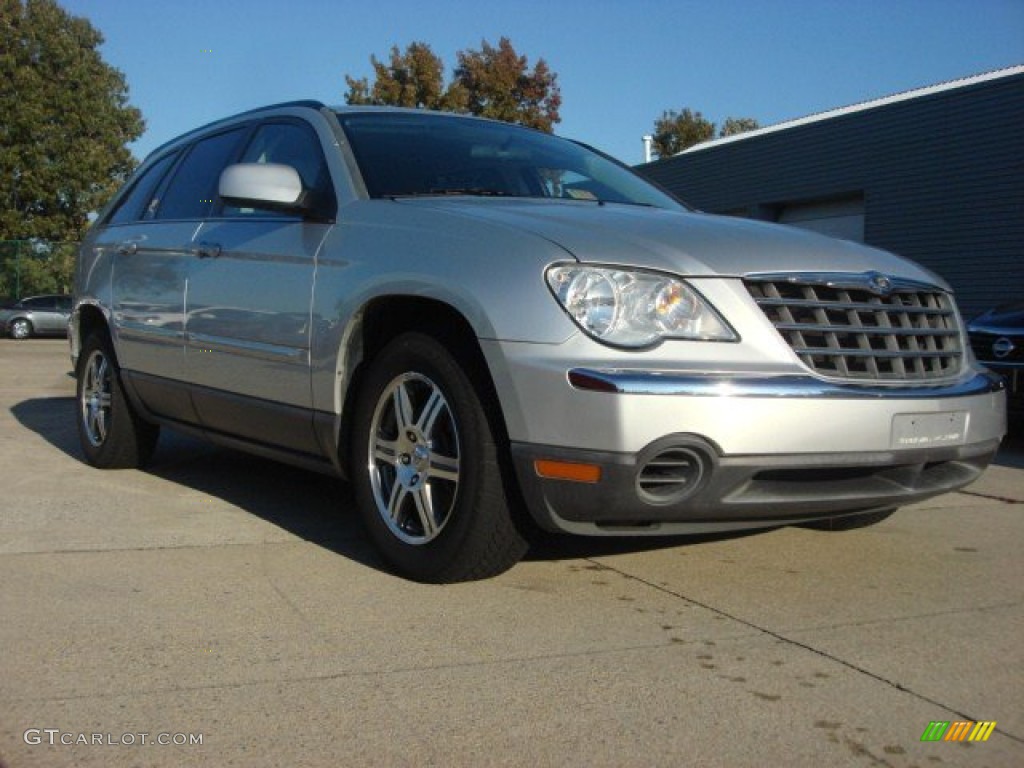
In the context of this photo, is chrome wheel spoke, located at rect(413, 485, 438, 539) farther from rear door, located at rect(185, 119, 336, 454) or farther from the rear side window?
the rear side window

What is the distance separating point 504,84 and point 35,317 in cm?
1781

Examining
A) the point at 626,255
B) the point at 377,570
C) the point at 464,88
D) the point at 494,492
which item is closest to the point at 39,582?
the point at 377,570

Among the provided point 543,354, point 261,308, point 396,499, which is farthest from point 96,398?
point 543,354

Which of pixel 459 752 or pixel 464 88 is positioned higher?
pixel 464 88

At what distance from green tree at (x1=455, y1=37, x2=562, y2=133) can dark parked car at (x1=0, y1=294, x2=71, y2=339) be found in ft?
51.0

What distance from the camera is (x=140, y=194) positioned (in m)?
6.38

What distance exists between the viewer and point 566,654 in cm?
314

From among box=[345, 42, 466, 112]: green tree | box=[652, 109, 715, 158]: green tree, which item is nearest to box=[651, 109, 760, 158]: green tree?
box=[652, 109, 715, 158]: green tree

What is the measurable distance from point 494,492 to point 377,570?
0.78 meters

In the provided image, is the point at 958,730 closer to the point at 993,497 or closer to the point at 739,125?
the point at 993,497

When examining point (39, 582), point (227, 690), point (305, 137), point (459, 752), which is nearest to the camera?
point (459, 752)

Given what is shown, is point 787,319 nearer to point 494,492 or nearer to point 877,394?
point 877,394

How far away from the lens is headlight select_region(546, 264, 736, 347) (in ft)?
11.0

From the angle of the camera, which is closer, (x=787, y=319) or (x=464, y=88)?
(x=787, y=319)
